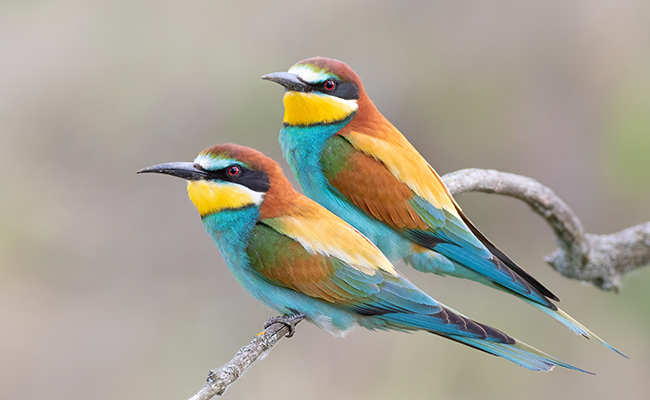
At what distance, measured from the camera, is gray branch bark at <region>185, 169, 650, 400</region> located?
8.13 feet

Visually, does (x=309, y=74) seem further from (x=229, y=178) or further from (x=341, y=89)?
(x=229, y=178)

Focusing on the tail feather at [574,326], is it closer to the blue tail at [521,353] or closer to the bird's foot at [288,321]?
the blue tail at [521,353]

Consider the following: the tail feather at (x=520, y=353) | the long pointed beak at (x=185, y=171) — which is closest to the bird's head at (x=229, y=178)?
the long pointed beak at (x=185, y=171)

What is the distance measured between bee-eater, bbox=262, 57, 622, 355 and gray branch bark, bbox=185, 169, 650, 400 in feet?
0.95

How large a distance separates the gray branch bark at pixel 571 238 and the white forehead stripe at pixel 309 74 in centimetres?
67

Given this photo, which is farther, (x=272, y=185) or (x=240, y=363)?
(x=272, y=185)

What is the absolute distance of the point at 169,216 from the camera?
4645 mm

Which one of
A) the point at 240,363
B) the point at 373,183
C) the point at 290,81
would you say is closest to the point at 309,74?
the point at 290,81

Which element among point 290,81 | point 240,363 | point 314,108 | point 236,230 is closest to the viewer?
point 240,363

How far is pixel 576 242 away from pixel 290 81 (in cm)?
158

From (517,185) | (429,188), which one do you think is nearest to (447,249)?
(429,188)

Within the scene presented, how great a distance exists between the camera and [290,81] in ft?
6.51

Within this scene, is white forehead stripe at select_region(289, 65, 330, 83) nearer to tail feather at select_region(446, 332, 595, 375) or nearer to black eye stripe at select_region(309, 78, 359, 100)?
black eye stripe at select_region(309, 78, 359, 100)

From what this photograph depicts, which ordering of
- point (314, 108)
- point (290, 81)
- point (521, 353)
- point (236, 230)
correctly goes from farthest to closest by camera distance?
point (314, 108) → point (290, 81) → point (236, 230) → point (521, 353)
